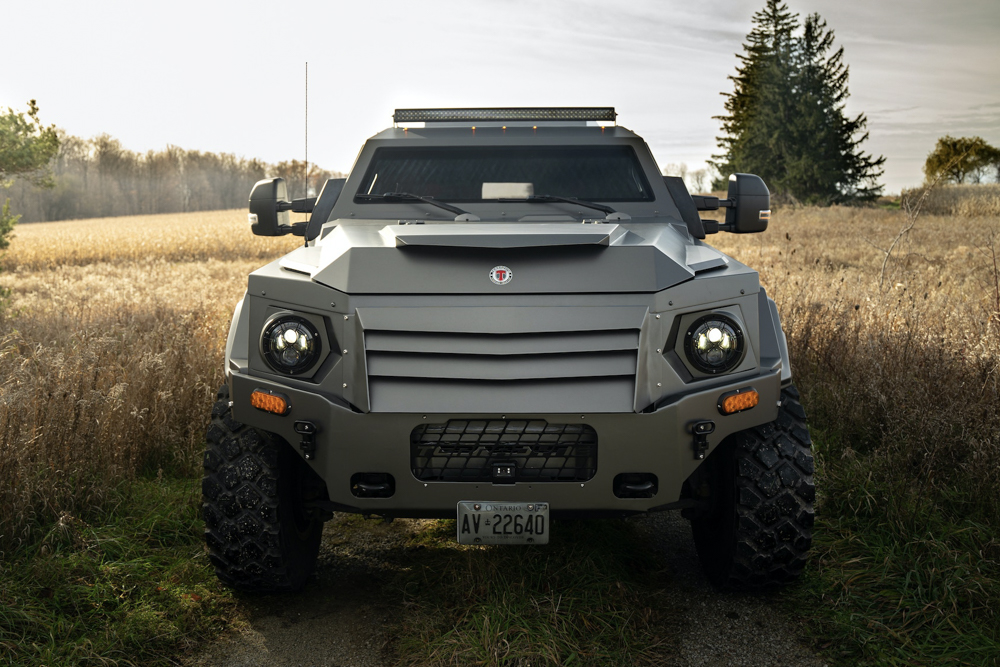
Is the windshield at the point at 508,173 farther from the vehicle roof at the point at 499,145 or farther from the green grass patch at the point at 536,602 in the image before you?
the green grass patch at the point at 536,602

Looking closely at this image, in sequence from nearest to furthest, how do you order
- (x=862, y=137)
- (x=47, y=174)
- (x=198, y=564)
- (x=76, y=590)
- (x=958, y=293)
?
(x=76, y=590) → (x=198, y=564) → (x=958, y=293) → (x=47, y=174) → (x=862, y=137)

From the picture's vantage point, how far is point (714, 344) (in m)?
2.64

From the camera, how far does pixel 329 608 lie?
10.3ft

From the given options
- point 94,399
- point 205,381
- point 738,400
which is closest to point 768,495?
point 738,400

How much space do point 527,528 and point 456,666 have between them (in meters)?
0.53

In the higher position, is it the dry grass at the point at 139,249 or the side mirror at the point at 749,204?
the side mirror at the point at 749,204

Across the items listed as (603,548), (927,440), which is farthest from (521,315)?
(927,440)

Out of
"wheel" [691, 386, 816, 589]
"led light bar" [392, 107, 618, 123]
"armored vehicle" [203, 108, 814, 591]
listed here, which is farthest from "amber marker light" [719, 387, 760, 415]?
"led light bar" [392, 107, 618, 123]

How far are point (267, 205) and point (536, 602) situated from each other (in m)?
2.37

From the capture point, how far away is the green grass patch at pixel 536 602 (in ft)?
8.95

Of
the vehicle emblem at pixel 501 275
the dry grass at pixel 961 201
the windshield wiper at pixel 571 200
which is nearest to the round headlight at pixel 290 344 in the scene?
the vehicle emblem at pixel 501 275

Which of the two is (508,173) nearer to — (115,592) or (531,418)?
(531,418)

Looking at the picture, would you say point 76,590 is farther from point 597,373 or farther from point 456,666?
point 597,373

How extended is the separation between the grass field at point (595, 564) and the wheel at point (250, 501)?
302 mm
